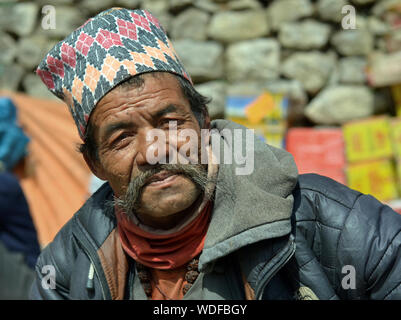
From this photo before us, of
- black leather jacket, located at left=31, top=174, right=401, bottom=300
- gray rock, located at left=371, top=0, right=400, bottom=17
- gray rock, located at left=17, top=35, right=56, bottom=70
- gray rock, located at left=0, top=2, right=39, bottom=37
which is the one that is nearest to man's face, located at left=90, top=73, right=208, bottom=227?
black leather jacket, located at left=31, top=174, right=401, bottom=300

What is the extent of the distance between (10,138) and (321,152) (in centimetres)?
254

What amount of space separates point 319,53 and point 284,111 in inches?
25.9

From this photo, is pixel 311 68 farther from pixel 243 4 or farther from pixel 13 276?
pixel 13 276

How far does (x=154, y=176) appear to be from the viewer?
4.75 ft

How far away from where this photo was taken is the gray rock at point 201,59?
428 cm

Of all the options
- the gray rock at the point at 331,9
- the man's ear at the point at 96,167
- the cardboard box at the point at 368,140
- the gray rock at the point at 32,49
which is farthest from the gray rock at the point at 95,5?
the man's ear at the point at 96,167

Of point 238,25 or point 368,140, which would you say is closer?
point 368,140

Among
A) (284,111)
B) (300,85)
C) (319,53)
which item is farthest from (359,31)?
(284,111)

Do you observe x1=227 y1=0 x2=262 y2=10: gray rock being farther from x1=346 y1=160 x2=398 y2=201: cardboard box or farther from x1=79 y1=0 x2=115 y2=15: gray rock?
x1=346 y1=160 x2=398 y2=201: cardboard box

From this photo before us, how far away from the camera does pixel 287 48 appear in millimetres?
4297

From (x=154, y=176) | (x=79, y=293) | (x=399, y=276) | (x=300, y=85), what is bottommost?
(x=300, y=85)

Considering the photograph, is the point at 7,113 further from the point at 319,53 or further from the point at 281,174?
the point at 281,174

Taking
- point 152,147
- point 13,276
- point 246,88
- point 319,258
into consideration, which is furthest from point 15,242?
point 246,88
